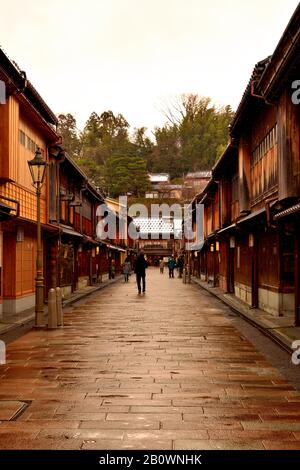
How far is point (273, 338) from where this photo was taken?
540 inches

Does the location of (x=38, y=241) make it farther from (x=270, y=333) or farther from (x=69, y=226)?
(x=69, y=226)

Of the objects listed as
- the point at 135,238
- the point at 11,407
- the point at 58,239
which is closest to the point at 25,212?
the point at 58,239

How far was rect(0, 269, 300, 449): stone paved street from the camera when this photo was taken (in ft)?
20.3

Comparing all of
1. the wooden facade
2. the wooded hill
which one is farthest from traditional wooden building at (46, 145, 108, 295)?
the wooded hill

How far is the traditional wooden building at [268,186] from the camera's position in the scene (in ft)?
49.0

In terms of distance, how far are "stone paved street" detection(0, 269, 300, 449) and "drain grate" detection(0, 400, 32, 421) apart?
1 centimetres

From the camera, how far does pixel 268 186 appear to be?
64.0ft

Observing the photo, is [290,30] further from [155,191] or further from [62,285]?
[155,191]

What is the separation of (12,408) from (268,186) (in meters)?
13.8

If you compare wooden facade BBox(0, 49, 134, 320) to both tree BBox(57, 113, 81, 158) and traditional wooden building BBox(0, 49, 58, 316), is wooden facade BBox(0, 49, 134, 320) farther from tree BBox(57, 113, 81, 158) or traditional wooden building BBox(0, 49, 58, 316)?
tree BBox(57, 113, 81, 158)

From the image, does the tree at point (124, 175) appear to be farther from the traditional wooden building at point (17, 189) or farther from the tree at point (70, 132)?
the traditional wooden building at point (17, 189)

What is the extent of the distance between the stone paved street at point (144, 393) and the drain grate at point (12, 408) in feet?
0.04

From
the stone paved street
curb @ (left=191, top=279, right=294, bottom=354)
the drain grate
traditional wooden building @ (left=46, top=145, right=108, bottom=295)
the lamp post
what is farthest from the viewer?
traditional wooden building @ (left=46, top=145, right=108, bottom=295)

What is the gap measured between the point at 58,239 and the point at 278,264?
11823mm
